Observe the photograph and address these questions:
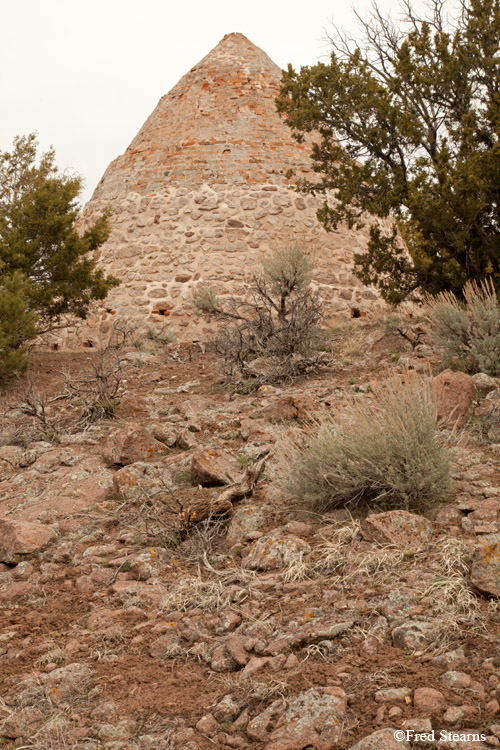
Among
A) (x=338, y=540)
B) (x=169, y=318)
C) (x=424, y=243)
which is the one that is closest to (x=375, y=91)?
(x=424, y=243)

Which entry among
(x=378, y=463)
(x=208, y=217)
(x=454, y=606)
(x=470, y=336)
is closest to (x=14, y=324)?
(x=208, y=217)

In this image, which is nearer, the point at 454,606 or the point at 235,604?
the point at 454,606

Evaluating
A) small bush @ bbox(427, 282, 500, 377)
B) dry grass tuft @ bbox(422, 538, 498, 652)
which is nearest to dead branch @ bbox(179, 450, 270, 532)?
dry grass tuft @ bbox(422, 538, 498, 652)

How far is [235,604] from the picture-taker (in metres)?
3.00

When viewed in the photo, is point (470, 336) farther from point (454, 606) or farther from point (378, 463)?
point (454, 606)

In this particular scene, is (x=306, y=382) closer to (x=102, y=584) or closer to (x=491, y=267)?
(x=491, y=267)

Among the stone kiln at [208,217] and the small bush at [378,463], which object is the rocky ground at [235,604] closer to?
the small bush at [378,463]

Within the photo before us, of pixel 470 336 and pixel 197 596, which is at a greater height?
pixel 470 336

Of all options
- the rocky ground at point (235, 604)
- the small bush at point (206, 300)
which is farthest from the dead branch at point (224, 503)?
the small bush at point (206, 300)

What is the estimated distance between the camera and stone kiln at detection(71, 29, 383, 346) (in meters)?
10.3

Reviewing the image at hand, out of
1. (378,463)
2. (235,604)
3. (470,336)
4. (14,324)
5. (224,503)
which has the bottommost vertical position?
(235,604)

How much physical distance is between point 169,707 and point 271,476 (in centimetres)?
200

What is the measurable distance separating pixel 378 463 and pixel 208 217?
7.58 meters

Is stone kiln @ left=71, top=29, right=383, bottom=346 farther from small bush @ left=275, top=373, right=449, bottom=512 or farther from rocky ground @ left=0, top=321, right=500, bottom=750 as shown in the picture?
small bush @ left=275, top=373, right=449, bottom=512
